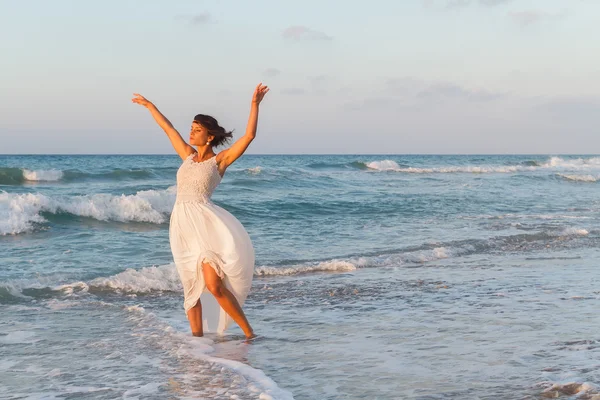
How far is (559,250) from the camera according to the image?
12492 millimetres

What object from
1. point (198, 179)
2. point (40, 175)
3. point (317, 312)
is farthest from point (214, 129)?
point (40, 175)

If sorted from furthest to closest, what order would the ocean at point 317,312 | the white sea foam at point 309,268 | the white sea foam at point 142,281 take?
the white sea foam at point 309,268 < the white sea foam at point 142,281 < the ocean at point 317,312

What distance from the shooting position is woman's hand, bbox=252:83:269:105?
247 inches

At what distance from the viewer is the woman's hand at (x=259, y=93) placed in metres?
6.26

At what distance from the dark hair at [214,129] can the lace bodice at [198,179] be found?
17cm

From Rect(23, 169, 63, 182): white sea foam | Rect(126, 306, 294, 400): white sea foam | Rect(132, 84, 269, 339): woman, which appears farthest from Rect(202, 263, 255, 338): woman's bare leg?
Rect(23, 169, 63, 182): white sea foam

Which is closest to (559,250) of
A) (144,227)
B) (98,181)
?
(144,227)

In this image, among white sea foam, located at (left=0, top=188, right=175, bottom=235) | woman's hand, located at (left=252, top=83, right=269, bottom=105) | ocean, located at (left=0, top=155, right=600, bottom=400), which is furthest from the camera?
white sea foam, located at (left=0, top=188, right=175, bottom=235)

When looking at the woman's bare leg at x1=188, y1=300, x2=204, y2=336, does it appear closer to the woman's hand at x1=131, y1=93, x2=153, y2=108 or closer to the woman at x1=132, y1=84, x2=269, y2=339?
the woman at x1=132, y1=84, x2=269, y2=339

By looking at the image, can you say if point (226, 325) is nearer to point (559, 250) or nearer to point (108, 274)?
point (108, 274)

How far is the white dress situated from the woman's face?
159 millimetres

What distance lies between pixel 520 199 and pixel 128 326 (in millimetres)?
21275

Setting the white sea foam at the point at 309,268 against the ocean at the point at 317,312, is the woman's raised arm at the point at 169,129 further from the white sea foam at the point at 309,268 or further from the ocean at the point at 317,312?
the white sea foam at the point at 309,268

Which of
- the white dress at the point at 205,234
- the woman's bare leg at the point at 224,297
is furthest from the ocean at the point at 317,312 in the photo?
the white dress at the point at 205,234
